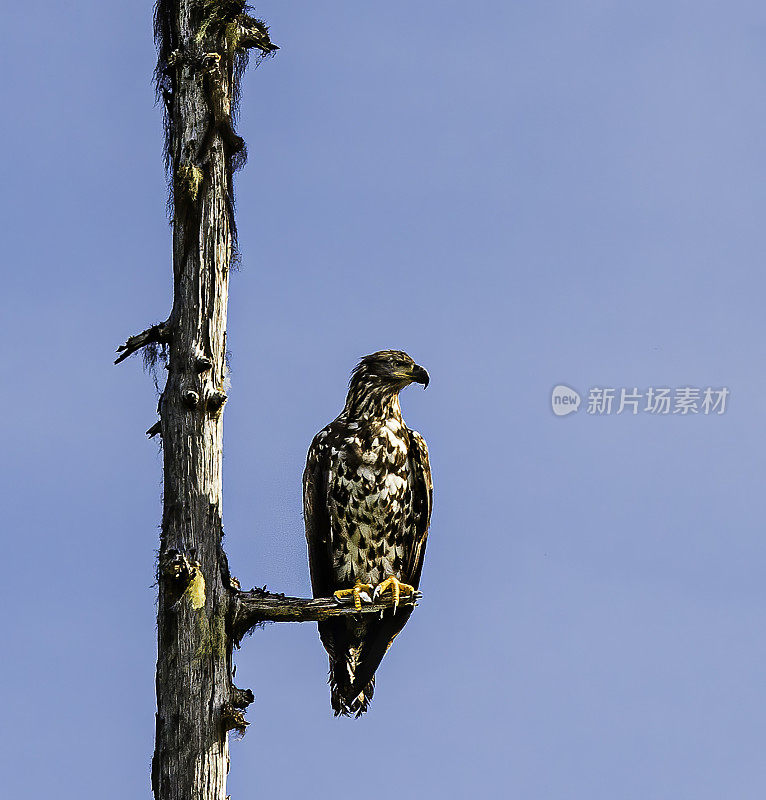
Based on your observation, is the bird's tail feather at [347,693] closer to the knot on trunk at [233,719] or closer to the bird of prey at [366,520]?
the bird of prey at [366,520]

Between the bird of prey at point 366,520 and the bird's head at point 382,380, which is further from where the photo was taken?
the bird's head at point 382,380

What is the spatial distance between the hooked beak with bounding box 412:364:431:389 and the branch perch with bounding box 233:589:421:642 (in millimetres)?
2416

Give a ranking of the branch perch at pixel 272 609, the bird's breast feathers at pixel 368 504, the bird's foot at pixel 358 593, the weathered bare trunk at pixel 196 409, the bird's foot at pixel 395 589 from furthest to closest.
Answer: the bird's breast feathers at pixel 368 504, the bird's foot at pixel 395 589, the bird's foot at pixel 358 593, the branch perch at pixel 272 609, the weathered bare trunk at pixel 196 409

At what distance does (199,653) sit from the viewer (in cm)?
624

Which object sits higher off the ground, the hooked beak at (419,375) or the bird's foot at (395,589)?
the hooked beak at (419,375)

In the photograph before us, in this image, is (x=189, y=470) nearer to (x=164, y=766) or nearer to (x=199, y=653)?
(x=199, y=653)

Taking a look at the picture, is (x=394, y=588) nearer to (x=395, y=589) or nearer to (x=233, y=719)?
(x=395, y=589)

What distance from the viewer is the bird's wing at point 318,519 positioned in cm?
829

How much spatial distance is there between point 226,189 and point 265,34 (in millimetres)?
1081

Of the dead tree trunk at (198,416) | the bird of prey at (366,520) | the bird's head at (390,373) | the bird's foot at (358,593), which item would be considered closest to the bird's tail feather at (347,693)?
the bird of prey at (366,520)

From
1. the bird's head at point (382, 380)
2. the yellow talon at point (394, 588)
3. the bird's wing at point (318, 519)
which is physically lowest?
the yellow talon at point (394, 588)

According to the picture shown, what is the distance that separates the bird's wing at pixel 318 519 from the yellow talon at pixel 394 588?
1.46ft

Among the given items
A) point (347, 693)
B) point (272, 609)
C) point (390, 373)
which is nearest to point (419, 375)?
point (390, 373)

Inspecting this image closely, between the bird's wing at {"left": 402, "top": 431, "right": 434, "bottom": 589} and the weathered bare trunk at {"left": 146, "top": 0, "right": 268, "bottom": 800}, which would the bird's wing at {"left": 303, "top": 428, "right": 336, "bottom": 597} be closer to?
the bird's wing at {"left": 402, "top": 431, "right": 434, "bottom": 589}
